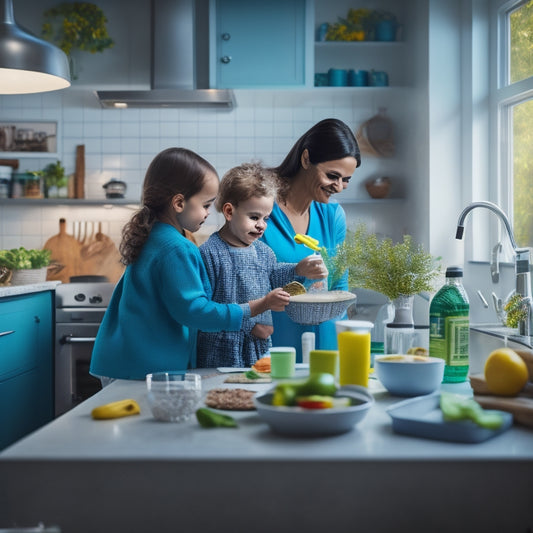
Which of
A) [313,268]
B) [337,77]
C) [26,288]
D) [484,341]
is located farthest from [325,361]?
[337,77]

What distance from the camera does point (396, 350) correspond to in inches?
68.6

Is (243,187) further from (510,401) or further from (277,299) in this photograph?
(510,401)

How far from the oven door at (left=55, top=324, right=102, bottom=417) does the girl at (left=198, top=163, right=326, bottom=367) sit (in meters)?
1.82

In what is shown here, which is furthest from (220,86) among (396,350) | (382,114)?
(396,350)

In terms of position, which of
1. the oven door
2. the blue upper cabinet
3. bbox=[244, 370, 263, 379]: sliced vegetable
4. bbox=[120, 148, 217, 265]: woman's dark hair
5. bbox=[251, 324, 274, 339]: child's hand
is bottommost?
the oven door

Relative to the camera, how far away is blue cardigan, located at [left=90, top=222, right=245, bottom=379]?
1.78 metres

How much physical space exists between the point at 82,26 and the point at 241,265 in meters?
2.84

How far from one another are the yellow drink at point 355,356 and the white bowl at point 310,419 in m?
0.33

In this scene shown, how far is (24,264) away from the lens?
365 centimetres

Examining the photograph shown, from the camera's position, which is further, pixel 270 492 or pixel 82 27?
pixel 82 27

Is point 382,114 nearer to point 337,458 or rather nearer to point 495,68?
point 495,68

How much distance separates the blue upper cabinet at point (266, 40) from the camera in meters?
4.11

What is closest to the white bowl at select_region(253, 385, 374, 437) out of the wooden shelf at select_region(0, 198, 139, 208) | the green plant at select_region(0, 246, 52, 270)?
the green plant at select_region(0, 246, 52, 270)

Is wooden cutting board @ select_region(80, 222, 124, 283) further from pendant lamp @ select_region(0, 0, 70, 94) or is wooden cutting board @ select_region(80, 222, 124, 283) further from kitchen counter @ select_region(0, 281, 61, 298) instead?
pendant lamp @ select_region(0, 0, 70, 94)
